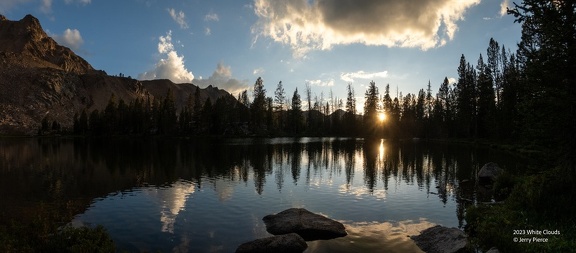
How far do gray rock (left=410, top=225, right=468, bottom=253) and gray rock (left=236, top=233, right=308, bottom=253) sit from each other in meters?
6.21

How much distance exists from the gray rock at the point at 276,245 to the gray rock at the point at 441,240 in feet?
20.4

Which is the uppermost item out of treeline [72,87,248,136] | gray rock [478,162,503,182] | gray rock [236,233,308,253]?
treeline [72,87,248,136]

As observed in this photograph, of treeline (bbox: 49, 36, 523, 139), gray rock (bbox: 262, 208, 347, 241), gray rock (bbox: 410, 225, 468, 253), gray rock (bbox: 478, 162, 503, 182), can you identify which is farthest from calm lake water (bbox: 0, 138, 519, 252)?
treeline (bbox: 49, 36, 523, 139)

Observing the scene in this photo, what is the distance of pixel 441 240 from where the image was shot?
18.2 m

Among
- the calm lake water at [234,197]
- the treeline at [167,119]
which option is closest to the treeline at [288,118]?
the treeline at [167,119]

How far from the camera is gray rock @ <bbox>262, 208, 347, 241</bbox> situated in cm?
1998

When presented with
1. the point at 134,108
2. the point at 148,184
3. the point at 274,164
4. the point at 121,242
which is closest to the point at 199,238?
the point at 121,242

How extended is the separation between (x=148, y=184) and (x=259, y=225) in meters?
19.5

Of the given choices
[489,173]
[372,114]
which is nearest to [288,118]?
[372,114]

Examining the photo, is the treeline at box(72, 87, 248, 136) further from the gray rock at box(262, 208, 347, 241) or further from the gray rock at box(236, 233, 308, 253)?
the gray rock at box(236, 233, 308, 253)

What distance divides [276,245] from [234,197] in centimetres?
1448

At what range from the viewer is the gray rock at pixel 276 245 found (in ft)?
56.1

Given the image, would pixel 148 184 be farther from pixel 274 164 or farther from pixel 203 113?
pixel 203 113

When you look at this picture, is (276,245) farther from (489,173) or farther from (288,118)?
(288,118)
